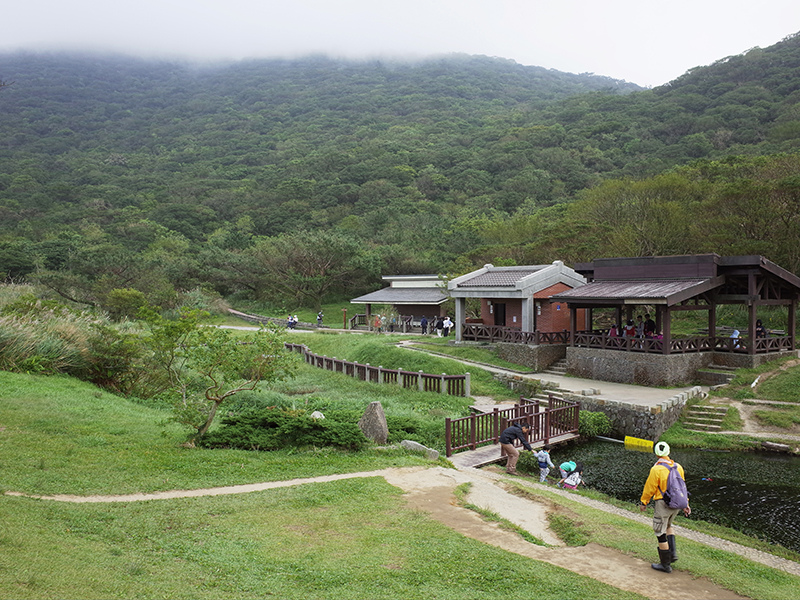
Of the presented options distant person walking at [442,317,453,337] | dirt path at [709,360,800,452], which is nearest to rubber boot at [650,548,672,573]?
dirt path at [709,360,800,452]

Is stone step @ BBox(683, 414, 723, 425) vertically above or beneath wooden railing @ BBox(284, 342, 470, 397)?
beneath

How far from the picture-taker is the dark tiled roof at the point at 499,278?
93.3ft

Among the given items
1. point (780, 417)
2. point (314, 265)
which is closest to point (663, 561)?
point (780, 417)

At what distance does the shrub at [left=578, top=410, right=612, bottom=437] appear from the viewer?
17891mm

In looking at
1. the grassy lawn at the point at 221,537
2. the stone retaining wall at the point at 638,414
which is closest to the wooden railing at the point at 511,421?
the stone retaining wall at the point at 638,414

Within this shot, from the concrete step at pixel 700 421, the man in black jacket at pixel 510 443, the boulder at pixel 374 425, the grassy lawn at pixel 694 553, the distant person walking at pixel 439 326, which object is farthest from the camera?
the distant person walking at pixel 439 326

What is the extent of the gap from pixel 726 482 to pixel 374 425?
9.04 m

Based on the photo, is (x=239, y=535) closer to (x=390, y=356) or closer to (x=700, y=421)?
(x=700, y=421)

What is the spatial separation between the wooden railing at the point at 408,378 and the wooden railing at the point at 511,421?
3.69 meters

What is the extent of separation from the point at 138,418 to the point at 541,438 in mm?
11279

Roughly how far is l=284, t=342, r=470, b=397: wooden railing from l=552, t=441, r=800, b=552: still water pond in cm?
556

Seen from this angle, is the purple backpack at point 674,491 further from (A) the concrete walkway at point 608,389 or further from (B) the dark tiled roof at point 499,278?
(B) the dark tiled roof at point 499,278

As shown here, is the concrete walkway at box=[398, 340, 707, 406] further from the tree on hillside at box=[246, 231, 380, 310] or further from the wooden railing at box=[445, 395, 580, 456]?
the tree on hillside at box=[246, 231, 380, 310]

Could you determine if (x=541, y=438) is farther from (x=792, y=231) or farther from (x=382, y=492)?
(x=792, y=231)
